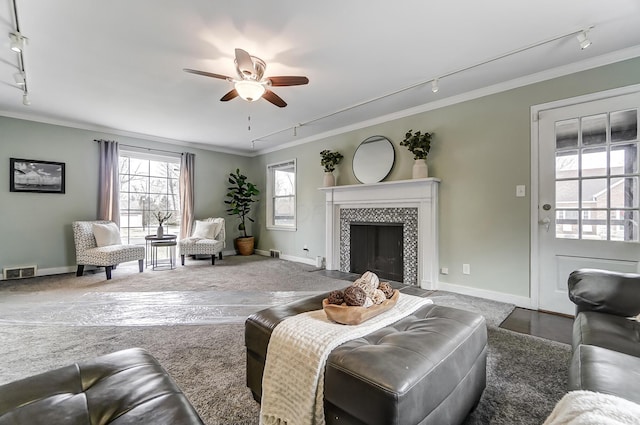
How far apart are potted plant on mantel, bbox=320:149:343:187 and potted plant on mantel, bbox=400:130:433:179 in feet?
4.41

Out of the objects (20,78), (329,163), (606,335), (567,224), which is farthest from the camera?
(329,163)

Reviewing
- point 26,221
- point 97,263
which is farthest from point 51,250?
point 97,263

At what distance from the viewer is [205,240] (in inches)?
212

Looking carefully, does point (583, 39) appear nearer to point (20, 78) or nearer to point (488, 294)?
point (488, 294)

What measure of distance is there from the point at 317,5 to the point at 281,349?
221 cm

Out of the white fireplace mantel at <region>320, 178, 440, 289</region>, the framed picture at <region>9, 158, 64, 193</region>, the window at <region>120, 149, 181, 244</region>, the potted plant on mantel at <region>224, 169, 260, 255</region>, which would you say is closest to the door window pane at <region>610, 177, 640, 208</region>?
the white fireplace mantel at <region>320, 178, 440, 289</region>

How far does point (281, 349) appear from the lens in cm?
124

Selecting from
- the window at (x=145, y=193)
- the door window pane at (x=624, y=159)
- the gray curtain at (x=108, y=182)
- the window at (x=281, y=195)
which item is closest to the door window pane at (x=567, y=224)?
the door window pane at (x=624, y=159)

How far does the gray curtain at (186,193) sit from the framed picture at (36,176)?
1.83m

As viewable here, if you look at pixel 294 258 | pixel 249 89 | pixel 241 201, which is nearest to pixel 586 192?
pixel 249 89

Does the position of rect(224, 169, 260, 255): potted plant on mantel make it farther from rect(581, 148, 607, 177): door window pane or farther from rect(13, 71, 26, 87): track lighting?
rect(581, 148, 607, 177): door window pane

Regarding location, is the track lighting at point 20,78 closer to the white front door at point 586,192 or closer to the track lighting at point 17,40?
the track lighting at point 17,40

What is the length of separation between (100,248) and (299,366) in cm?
448

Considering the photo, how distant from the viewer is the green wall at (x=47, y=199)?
417 centimetres
